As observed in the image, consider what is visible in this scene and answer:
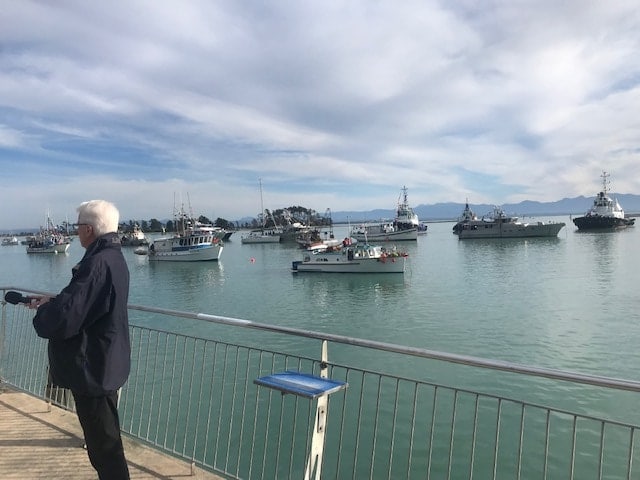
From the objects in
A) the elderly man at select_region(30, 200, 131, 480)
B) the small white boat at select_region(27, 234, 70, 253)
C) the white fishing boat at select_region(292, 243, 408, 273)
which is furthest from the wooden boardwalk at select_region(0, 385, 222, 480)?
the small white boat at select_region(27, 234, 70, 253)

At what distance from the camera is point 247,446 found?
9.54m

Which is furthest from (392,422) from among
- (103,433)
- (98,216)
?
(98,216)

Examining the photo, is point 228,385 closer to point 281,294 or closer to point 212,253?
point 281,294

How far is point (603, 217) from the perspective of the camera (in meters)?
93.4

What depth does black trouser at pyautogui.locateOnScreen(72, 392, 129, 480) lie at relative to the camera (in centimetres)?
322

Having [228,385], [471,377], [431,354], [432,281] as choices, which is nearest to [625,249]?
[432,281]

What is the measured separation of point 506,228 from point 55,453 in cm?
8809

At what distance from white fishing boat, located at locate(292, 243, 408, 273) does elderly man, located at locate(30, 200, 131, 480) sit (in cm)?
3691

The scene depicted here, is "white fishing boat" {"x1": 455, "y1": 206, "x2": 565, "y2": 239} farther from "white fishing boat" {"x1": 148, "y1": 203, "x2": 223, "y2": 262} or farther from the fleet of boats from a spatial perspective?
"white fishing boat" {"x1": 148, "y1": 203, "x2": 223, "y2": 262}

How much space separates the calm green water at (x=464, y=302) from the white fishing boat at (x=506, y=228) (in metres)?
31.5

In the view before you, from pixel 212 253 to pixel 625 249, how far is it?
1946 inches

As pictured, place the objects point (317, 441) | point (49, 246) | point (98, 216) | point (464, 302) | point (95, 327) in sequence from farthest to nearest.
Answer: point (49, 246)
point (464, 302)
point (317, 441)
point (98, 216)
point (95, 327)

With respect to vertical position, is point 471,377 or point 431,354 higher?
point 431,354

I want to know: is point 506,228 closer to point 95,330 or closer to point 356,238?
point 356,238
